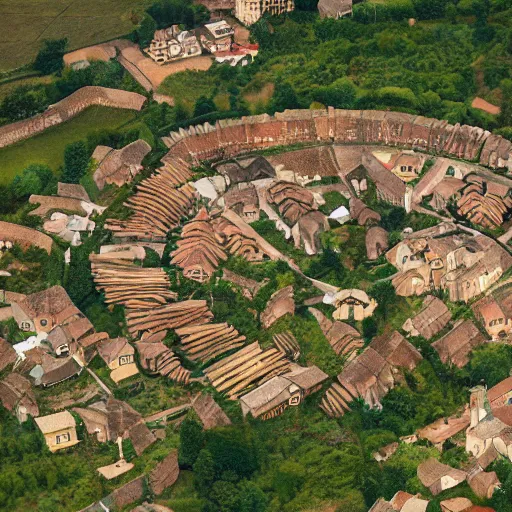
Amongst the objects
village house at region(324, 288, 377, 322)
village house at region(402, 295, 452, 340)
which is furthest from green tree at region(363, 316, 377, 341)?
village house at region(402, 295, 452, 340)

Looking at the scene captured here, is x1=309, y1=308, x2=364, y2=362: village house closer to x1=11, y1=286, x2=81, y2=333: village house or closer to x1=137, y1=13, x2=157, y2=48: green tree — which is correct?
x1=11, y1=286, x2=81, y2=333: village house

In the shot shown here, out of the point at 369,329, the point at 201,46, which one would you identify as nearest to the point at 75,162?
the point at 201,46

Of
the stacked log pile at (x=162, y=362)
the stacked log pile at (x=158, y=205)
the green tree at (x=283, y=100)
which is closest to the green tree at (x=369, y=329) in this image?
the stacked log pile at (x=162, y=362)

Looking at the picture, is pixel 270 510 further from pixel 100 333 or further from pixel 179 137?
pixel 179 137

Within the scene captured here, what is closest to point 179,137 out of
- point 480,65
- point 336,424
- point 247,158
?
point 247,158

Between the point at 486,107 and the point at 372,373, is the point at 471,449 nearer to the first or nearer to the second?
the point at 372,373

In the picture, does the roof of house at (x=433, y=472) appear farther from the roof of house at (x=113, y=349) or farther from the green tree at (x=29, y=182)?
the green tree at (x=29, y=182)
